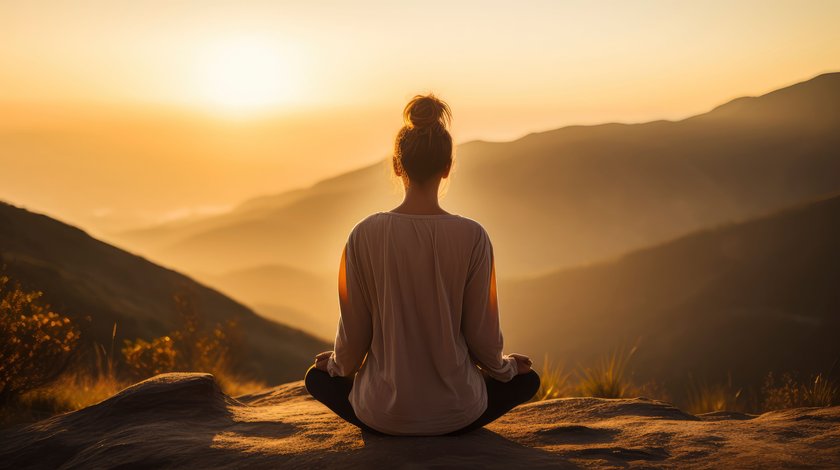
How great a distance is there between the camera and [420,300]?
160 inches

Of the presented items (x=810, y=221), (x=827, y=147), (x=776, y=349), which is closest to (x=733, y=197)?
(x=827, y=147)

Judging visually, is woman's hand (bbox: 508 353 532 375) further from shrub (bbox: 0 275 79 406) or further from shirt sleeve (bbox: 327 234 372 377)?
shrub (bbox: 0 275 79 406)

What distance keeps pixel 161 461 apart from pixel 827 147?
496 feet

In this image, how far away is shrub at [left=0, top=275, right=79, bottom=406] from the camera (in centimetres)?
737

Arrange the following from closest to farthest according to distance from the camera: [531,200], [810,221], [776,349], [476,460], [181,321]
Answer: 1. [476,460]
2. [181,321]
3. [776,349]
4. [810,221]
5. [531,200]

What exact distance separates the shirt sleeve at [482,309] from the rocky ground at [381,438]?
1.88 feet

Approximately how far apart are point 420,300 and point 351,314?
42cm

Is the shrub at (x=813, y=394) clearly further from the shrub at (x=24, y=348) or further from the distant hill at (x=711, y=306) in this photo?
the distant hill at (x=711, y=306)

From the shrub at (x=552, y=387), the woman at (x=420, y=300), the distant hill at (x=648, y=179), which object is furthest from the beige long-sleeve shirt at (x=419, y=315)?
the distant hill at (x=648, y=179)

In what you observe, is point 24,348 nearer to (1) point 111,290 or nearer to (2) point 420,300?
(2) point 420,300

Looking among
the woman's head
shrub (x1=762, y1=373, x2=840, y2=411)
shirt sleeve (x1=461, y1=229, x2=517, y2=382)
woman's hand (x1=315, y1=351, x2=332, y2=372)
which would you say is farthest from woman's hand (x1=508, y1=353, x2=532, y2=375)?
shrub (x1=762, y1=373, x2=840, y2=411)

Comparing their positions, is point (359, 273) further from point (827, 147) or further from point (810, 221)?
point (827, 147)

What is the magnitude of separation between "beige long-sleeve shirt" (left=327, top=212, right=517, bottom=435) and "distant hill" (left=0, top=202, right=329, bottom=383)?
1179 centimetres

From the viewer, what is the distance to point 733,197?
132m
